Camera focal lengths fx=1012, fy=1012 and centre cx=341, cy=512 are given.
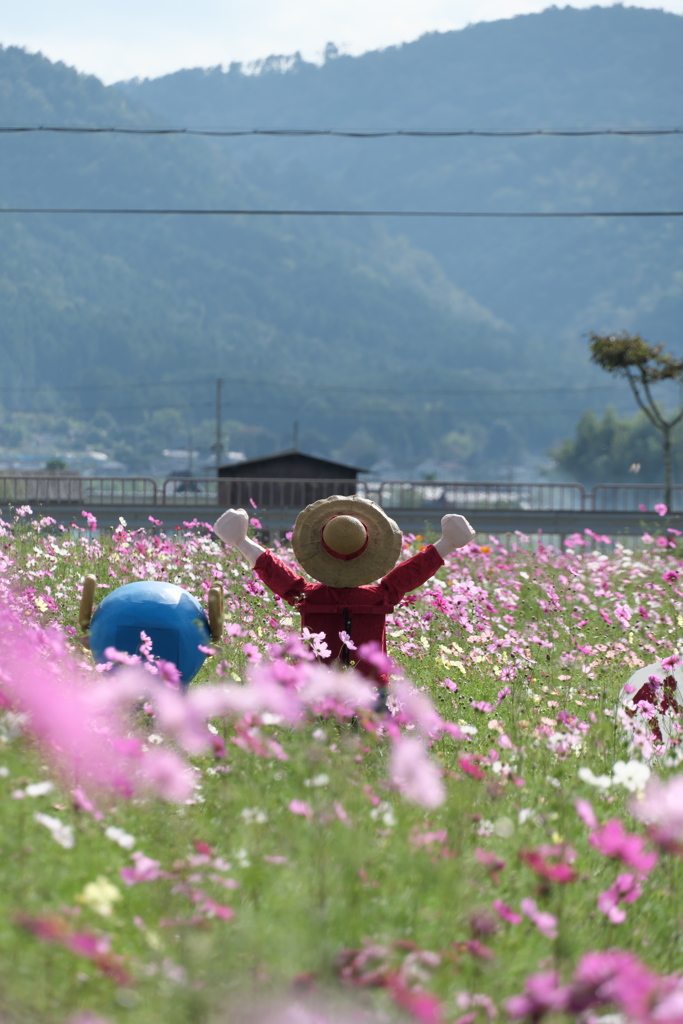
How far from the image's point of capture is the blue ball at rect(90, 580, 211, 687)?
486cm

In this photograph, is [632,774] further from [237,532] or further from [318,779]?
[237,532]

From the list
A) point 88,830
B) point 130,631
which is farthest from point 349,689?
point 130,631

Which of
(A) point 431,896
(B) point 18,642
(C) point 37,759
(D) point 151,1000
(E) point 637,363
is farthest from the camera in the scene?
(E) point 637,363

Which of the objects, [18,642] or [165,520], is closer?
[18,642]

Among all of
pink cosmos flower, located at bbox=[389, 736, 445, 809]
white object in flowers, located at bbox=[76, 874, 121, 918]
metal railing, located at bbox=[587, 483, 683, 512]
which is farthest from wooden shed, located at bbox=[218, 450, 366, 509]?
white object in flowers, located at bbox=[76, 874, 121, 918]

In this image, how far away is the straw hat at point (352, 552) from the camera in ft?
17.1

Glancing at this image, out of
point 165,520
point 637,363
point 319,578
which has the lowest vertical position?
point 165,520

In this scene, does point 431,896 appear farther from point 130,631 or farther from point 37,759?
point 130,631

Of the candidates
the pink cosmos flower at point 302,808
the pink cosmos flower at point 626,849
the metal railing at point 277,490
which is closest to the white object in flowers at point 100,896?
the pink cosmos flower at point 302,808

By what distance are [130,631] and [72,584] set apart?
9.14 feet

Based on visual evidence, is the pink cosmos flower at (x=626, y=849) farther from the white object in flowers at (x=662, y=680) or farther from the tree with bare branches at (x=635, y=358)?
the tree with bare branches at (x=635, y=358)

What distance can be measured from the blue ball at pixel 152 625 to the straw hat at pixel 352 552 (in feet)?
2.19

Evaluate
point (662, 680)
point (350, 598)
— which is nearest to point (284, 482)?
point (350, 598)

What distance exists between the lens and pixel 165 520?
19719 mm
